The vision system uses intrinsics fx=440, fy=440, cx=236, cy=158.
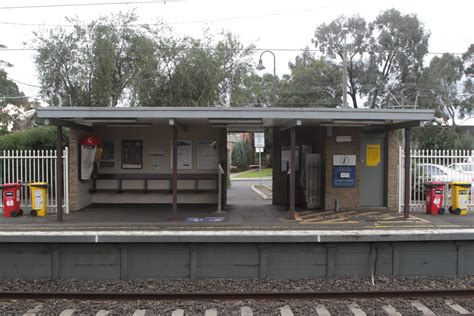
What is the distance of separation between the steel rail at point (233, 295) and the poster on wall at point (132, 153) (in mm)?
6323

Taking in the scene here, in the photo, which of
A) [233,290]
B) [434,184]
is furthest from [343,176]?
[233,290]

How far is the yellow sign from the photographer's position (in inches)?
508

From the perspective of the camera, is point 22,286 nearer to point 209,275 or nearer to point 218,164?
point 209,275

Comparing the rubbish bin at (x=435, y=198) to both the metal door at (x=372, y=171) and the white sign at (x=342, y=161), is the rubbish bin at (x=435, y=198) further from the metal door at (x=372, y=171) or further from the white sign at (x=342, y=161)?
the white sign at (x=342, y=161)

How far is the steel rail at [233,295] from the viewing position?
716cm

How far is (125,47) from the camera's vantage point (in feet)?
81.7

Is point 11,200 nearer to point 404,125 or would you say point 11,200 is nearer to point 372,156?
point 372,156

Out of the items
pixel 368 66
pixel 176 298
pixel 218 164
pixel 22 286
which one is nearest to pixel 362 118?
pixel 218 164

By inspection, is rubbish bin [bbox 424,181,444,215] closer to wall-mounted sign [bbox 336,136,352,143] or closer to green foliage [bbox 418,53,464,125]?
wall-mounted sign [bbox 336,136,352,143]

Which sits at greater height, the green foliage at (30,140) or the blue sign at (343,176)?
the green foliage at (30,140)

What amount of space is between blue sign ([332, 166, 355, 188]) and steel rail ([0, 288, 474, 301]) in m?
5.48

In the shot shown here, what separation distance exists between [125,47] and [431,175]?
58.6ft

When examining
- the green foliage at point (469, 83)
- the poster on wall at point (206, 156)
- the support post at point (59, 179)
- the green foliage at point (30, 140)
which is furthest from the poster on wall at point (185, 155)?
the green foliage at point (469, 83)

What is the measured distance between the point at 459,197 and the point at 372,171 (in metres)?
2.41
